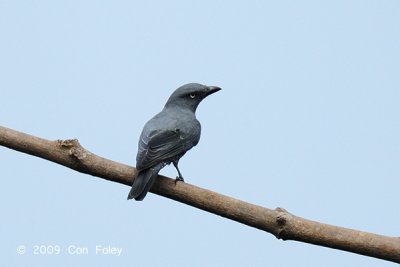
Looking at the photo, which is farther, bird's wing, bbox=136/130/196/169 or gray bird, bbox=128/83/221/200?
bird's wing, bbox=136/130/196/169

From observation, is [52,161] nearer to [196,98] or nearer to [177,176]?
[177,176]

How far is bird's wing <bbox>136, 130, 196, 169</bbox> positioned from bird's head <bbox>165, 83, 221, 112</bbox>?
567 millimetres

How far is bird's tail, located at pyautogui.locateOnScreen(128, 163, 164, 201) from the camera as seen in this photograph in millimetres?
6098

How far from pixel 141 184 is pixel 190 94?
1.71 metres

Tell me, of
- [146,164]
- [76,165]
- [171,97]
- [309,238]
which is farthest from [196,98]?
[309,238]

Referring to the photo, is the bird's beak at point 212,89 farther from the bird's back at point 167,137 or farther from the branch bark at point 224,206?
the branch bark at point 224,206

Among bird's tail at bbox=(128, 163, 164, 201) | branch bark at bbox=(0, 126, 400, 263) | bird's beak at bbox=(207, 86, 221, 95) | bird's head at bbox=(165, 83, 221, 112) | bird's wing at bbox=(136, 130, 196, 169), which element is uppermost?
bird's beak at bbox=(207, 86, 221, 95)

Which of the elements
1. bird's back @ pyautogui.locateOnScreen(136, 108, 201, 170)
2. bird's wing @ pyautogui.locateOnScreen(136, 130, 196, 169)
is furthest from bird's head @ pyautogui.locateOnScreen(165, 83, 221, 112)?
bird's wing @ pyautogui.locateOnScreen(136, 130, 196, 169)

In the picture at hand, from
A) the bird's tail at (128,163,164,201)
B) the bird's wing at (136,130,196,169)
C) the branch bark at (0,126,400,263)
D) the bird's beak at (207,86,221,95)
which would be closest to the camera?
the branch bark at (0,126,400,263)

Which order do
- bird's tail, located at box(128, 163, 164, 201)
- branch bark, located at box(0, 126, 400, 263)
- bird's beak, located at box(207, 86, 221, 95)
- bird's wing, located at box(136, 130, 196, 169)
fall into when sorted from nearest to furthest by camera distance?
branch bark, located at box(0, 126, 400, 263), bird's tail, located at box(128, 163, 164, 201), bird's wing, located at box(136, 130, 196, 169), bird's beak, located at box(207, 86, 221, 95)

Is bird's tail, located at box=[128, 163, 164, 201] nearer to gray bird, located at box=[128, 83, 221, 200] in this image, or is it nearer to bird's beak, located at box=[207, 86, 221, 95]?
gray bird, located at box=[128, 83, 221, 200]

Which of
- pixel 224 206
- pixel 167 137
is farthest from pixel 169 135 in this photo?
pixel 224 206

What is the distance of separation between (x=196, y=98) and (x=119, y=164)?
1.90 meters

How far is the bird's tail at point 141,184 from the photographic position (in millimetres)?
6098
